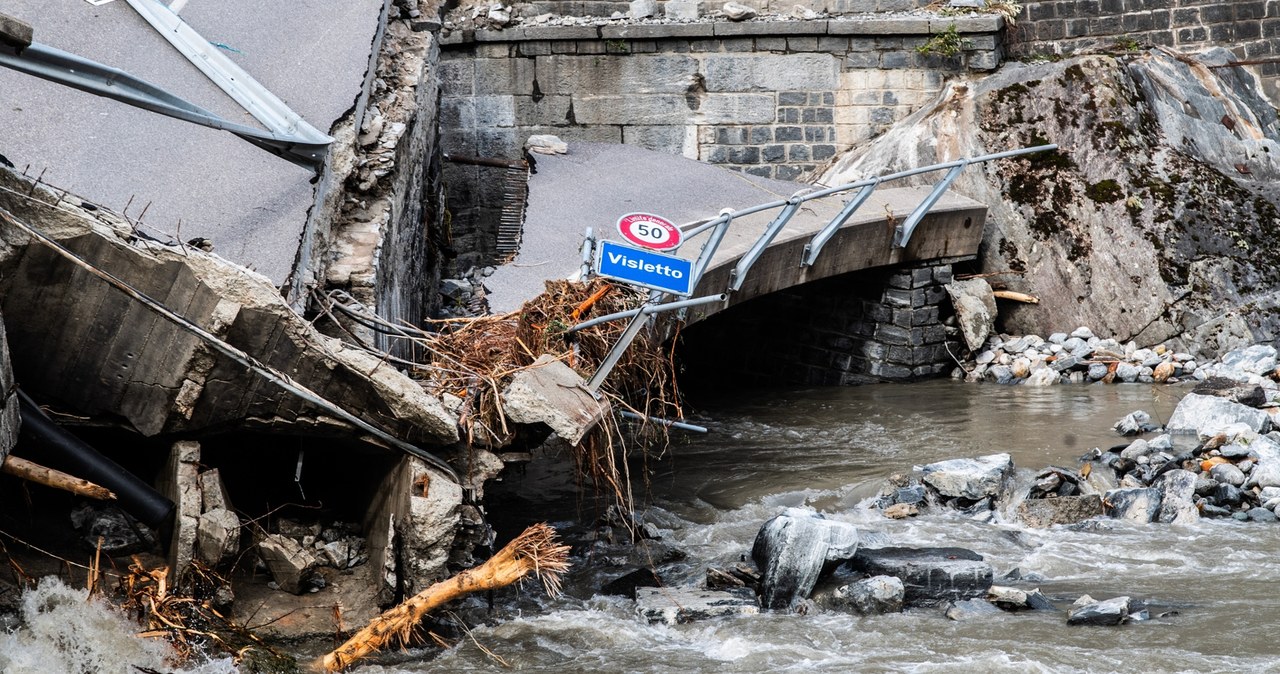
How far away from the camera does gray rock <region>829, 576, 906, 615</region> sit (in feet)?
21.0

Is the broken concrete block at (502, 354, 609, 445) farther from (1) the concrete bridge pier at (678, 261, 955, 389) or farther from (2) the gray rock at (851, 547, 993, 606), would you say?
(1) the concrete bridge pier at (678, 261, 955, 389)

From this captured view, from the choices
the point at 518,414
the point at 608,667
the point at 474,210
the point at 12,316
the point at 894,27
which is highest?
the point at 894,27

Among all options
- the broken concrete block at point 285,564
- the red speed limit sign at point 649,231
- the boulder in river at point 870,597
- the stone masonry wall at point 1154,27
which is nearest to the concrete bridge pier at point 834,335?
the stone masonry wall at point 1154,27

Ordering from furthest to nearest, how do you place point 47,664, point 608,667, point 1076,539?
1. point 1076,539
2. point 608,667
3. point 47,664

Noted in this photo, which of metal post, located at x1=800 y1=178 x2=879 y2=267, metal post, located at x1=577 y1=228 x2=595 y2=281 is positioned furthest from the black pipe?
metal post, located at x1=800 y1=178 x2=879 y2=267

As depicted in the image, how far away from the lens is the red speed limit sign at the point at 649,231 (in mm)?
6676

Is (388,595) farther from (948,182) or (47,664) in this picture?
(948,182)

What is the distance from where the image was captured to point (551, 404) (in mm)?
→ 6059

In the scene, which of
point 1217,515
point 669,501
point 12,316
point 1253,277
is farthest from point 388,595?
point 1253,277

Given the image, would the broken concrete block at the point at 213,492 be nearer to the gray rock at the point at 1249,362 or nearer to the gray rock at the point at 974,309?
the gray rock at the point at 974,309

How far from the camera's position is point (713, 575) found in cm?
683

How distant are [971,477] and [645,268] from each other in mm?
3006

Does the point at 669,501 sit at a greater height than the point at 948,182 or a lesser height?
lesser

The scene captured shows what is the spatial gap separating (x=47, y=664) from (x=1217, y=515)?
631 cm
